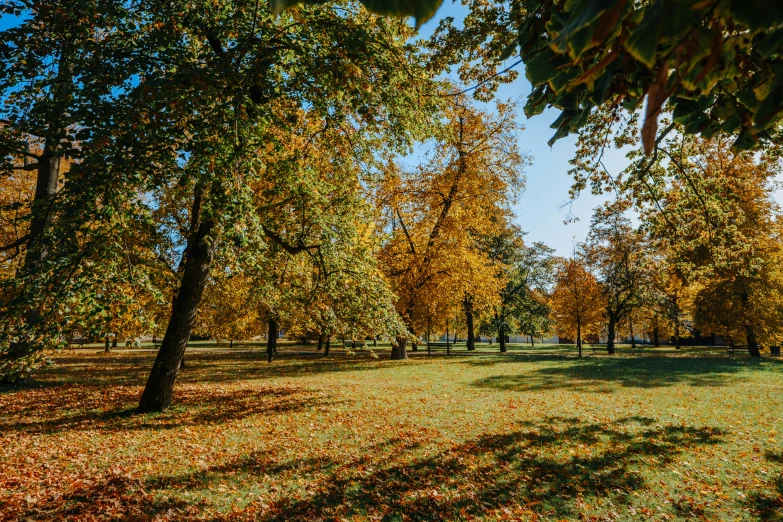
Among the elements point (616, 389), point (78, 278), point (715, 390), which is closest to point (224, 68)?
point (78, 278)

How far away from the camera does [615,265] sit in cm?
3328

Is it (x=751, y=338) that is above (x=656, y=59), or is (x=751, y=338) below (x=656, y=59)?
below

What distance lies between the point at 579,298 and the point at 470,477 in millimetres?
26066

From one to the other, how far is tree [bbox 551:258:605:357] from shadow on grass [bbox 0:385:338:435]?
22772 millimetres

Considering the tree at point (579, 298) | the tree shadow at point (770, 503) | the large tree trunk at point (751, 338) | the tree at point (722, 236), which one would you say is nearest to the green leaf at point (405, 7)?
the tree at point (722, 236)

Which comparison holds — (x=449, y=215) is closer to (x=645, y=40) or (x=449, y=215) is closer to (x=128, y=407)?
(x=128, y=407)

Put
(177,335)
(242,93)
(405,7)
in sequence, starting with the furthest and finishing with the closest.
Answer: (177,335), (242,93), (405,7)

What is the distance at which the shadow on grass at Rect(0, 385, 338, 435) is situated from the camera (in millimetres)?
8578

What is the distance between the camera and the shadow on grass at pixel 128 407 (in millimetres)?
8578

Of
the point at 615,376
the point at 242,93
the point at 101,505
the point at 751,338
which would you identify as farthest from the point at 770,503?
the point at 751,338

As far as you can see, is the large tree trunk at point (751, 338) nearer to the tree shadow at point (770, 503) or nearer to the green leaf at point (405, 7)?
the tree shadow at point (770, 503)

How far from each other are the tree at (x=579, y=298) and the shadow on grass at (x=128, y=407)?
22.8m

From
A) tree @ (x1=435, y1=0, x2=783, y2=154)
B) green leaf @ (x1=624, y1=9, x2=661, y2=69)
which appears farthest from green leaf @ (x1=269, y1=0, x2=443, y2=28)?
green leaf @ (x1=624, y1=9, x2=661, y2=69)

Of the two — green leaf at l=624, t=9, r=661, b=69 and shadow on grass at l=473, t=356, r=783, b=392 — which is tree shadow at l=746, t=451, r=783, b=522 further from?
shadow on grass at l=473, t=356, r=783, b=392
